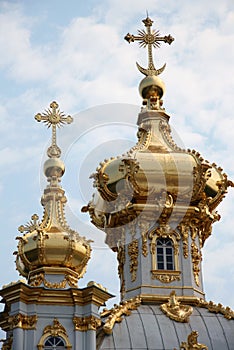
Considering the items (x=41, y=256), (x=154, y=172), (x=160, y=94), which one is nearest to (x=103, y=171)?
(x=154, y=172)

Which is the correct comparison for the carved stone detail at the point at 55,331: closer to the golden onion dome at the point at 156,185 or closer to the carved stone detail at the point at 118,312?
the carved stone detail at the point at 118,312

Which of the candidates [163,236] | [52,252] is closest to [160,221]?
[163,236]

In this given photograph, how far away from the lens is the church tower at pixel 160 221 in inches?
1436

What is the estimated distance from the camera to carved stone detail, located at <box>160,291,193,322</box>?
116 ft

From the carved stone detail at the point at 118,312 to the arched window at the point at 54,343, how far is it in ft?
9.68

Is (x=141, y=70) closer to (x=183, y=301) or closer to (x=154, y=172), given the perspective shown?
(x=154, y=172)

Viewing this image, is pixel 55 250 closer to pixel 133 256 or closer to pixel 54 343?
pixel 54 343

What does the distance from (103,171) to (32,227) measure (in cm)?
630

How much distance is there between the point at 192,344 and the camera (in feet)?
111

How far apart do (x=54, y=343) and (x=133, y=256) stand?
24.5 ft

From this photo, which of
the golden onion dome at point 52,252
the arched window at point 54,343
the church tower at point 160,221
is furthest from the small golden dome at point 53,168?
the arched window at point 54,343

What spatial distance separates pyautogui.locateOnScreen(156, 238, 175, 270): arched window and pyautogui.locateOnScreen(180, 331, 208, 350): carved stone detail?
14.4 ft

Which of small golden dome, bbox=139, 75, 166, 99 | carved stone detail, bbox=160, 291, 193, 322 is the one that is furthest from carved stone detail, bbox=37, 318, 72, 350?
small golden dome, bbox=139, 75, 166, 99

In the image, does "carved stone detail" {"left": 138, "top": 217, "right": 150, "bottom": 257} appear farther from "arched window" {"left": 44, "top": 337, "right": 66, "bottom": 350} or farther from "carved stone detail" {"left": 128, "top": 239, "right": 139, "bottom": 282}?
"arched window" {"left": 44, "top": 337, "right": 66, "bottom": 350}
